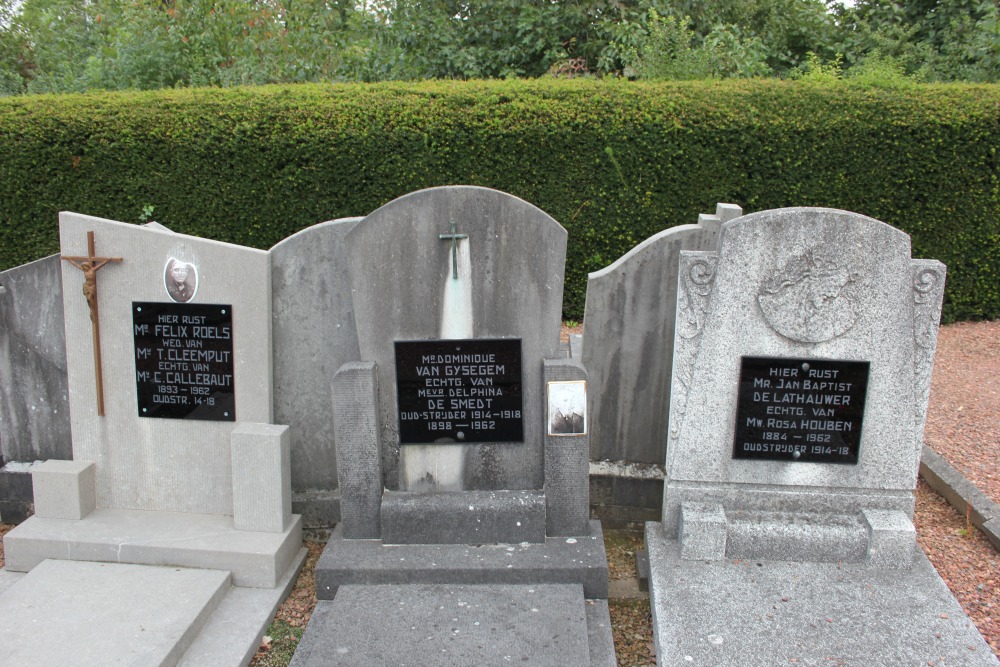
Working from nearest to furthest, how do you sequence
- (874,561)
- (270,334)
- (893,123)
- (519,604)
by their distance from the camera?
1. (519,604)
2. (874,561)
3. (270,334)
4. (893,123)

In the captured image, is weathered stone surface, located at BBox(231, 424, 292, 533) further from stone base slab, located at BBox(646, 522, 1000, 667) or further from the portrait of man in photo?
stone base slab, located at BBox(646, 522, 1000, 667)

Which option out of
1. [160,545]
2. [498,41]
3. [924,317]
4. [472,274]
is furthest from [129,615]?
[498,41]

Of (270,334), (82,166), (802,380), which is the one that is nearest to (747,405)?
(802,380)

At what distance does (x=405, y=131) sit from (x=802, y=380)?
548cm

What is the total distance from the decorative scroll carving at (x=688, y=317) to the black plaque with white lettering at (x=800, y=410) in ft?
0.96

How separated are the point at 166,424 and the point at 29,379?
106cm

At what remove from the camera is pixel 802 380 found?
3.83 meters

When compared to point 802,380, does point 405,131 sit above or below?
above

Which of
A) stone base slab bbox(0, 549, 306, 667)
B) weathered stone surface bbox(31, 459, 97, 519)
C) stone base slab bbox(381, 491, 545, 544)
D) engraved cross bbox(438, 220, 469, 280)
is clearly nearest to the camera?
stone base slab bbox(0, 549, 306, 667)

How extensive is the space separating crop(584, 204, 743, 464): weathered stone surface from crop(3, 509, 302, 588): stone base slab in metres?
2.00

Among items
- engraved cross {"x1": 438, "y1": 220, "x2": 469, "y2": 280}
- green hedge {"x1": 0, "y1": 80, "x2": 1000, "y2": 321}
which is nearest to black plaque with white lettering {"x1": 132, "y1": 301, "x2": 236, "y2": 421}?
engraved cross {"x1": 438, "y1": 220, "x2": 469, "y2": 280}

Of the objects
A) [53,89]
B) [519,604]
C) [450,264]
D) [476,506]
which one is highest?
[53,89]

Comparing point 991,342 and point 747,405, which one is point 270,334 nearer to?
point 747,405

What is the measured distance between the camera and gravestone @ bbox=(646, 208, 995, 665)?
3562mm
